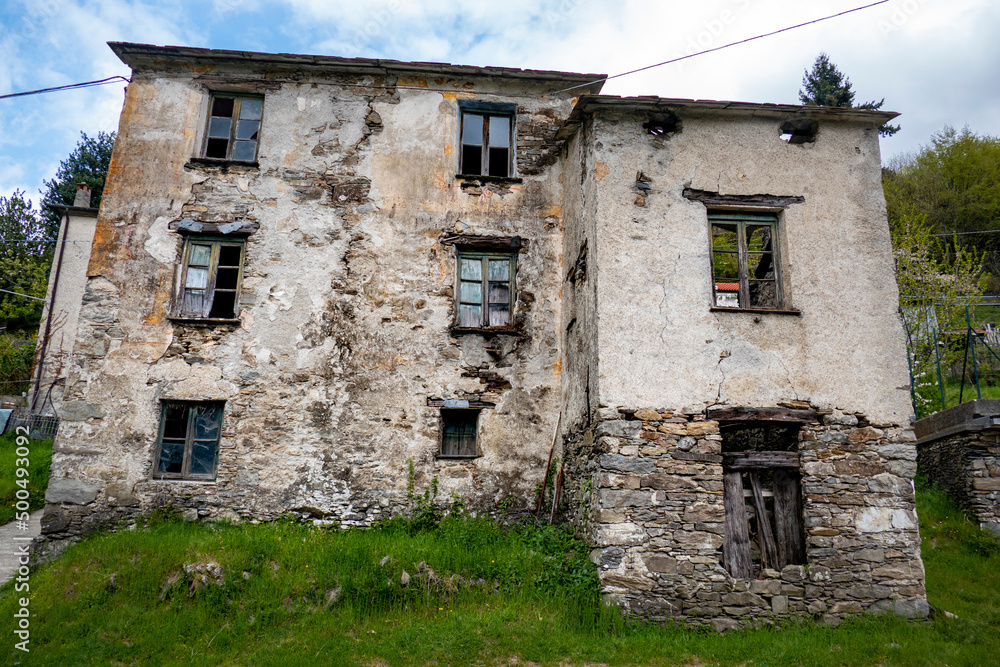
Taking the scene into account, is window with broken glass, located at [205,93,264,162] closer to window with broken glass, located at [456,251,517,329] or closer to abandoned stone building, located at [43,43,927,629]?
abandoned stone building, located at [43,43,927,629]

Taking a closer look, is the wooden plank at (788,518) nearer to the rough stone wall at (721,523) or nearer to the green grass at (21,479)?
the rough stone wall at (721,523)

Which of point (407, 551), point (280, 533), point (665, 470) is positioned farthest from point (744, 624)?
point (280, 533)

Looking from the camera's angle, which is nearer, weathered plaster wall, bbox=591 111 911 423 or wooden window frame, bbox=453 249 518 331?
weathered plaster wall, bbox=591 111 911 423

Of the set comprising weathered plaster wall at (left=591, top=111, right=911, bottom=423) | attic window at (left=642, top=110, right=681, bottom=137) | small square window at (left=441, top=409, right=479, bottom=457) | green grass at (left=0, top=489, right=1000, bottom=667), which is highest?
attic window at (left=642, top=110, right=681, bottom=137)

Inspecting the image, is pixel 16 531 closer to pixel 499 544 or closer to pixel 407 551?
pixel 407 551

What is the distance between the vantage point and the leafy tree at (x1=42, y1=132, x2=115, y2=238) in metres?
27.1

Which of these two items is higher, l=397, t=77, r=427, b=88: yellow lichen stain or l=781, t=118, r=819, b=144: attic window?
l=397, t=77, r=427, b=88: yellow lichen stain

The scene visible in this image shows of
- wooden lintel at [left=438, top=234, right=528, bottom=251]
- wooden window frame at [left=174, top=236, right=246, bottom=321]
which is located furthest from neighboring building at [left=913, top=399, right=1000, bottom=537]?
wooden window frame at [left=174, top=236, right=246, bottom=321]

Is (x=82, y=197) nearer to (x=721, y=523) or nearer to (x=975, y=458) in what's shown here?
(x=721, y=523)

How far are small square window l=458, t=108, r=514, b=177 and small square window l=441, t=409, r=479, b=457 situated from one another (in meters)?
4.03

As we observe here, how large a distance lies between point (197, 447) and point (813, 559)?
27.6ft

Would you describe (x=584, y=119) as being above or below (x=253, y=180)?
above

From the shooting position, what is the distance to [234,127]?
10.2m

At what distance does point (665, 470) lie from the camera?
24.4 ft
